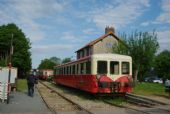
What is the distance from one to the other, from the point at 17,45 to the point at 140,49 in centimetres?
3643

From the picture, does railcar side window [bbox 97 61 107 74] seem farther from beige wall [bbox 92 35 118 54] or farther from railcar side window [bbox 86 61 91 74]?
beige wall [bbox 92 35 118 54]

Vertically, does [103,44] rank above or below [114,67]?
above

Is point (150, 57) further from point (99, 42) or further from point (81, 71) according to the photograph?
point (81, 71)

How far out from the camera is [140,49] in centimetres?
4934

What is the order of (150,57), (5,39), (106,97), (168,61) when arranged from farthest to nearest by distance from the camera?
(168,61)
(5,39)
(150,57)
(106,97)

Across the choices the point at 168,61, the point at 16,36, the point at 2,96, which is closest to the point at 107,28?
the point at 16,36

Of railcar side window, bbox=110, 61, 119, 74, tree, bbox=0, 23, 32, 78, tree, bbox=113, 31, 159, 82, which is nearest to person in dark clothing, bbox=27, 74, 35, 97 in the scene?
railcar side window, bbox=110, 61, 119, 74

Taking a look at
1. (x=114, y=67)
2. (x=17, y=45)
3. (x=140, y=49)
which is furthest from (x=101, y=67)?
(x=17, y=45)

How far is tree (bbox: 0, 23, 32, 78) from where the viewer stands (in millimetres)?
77787

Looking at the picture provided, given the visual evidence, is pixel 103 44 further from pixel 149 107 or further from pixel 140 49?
pixel 149 107

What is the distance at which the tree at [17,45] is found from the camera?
77.8 m

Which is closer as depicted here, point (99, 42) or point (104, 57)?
point (104, 57)

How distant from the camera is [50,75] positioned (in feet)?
235

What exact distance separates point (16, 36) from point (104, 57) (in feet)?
201
